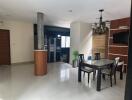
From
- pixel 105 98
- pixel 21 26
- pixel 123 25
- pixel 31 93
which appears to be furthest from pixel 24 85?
pixel 123 25

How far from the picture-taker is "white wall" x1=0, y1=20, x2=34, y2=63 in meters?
6.75

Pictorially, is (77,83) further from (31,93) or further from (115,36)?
(115,36)

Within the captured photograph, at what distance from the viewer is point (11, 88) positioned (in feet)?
11.5

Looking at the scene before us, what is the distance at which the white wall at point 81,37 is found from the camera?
262 inches

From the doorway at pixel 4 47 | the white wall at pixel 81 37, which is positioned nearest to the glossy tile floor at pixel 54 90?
the doorway at pixel 4 47

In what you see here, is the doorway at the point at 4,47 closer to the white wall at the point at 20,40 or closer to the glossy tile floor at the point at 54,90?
the white wall at the point at 20,40

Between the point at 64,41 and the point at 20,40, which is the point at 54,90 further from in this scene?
the point at 64,41

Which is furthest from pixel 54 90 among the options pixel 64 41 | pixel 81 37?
pixel 64 41

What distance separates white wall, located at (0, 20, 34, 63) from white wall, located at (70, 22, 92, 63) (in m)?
2.68

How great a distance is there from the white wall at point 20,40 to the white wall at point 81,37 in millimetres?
2684

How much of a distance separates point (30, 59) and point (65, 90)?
15.6ft

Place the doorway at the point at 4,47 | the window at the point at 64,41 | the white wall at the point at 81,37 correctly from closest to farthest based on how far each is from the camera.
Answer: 1. the doorway at the point at 4,47
2. the white wall at the point at 81,37
3. the window at the point at 64,41

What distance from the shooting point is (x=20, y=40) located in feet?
23.2

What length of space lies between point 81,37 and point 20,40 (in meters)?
3.64
